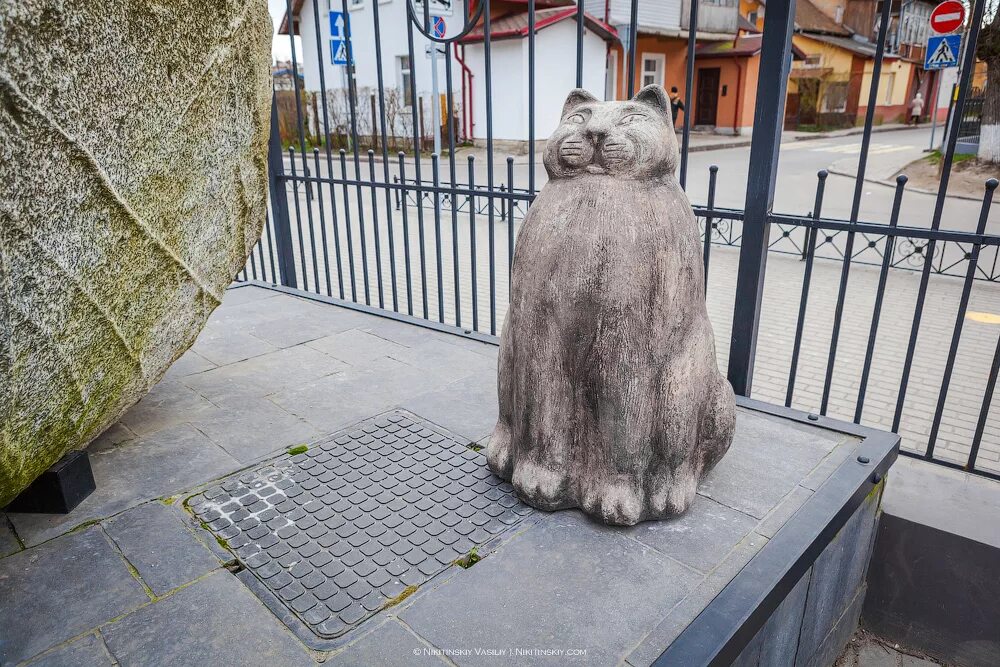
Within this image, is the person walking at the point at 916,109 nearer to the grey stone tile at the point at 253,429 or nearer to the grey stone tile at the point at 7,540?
the grey stone tile at the point at 253,429

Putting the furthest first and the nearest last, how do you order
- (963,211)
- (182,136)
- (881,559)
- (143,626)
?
(963,211)
(881,559)
(182,136)
(143,626)

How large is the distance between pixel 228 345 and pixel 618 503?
3.04m

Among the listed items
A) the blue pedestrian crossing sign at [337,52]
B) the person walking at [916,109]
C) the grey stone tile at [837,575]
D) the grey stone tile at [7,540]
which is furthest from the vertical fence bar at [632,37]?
the person walking at [916,109]

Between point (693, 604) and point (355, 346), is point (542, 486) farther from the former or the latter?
point (355, 346)

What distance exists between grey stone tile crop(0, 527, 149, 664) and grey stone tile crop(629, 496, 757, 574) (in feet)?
5.73

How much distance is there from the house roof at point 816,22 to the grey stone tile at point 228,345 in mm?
32721

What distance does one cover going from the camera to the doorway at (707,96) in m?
26.9

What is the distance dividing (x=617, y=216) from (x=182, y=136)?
1.70m

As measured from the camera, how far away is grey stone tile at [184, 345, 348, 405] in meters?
3.69

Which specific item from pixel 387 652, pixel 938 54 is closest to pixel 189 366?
pixel 387 652

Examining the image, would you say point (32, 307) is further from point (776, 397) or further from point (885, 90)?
point (885, 90)

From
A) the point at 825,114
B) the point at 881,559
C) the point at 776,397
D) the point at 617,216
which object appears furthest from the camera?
the point at 825,114

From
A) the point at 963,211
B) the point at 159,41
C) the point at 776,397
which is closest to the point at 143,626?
the point at 159,41

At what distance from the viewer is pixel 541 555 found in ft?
7.70
